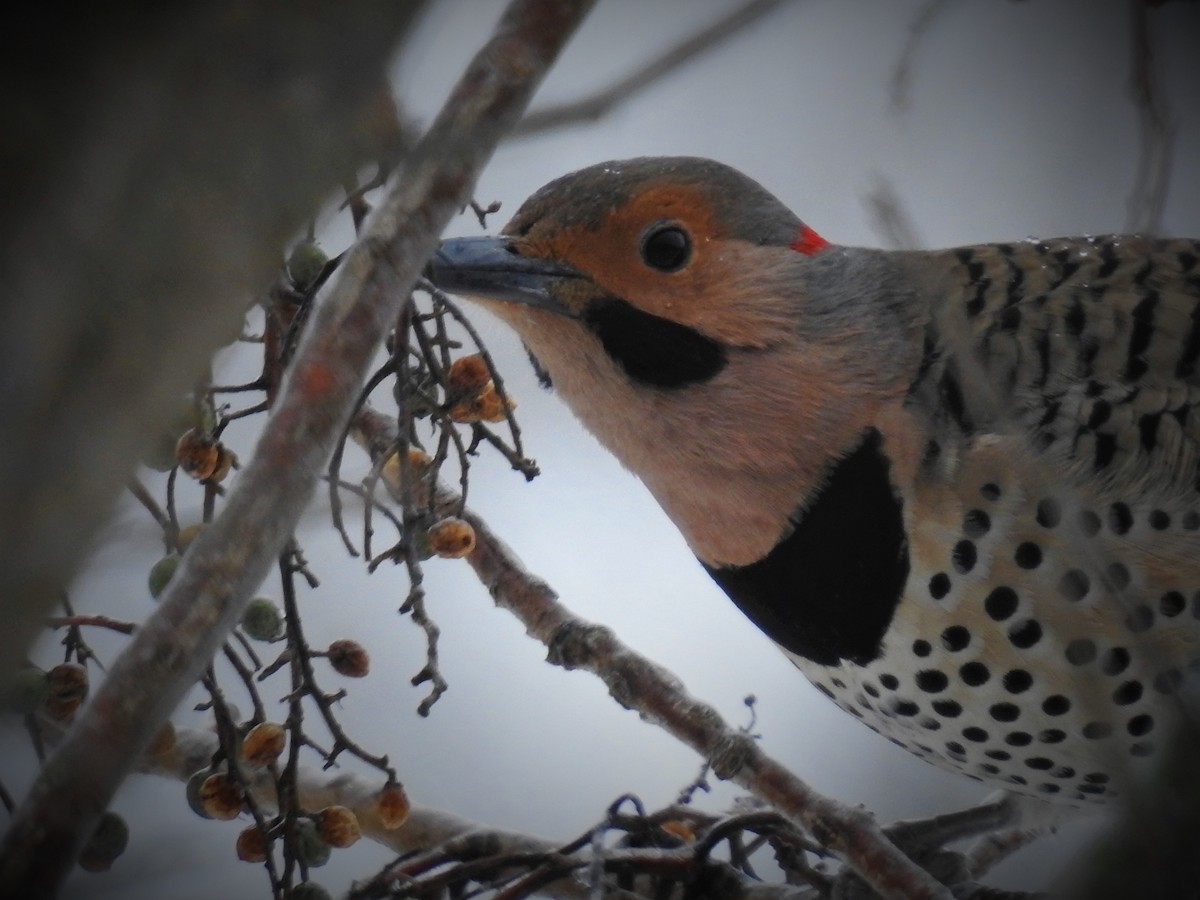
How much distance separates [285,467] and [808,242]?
104cm

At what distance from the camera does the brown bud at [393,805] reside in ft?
4.39

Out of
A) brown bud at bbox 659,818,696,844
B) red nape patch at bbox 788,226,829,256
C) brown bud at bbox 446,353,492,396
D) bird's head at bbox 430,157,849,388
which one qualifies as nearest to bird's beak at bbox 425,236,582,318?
bird's head at bbox 430,157,849,388

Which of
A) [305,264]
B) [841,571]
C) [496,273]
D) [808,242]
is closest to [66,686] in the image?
[305,264]

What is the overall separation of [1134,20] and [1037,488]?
503mm

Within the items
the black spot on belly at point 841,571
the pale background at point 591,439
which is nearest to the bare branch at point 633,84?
the pale background at point 591,439

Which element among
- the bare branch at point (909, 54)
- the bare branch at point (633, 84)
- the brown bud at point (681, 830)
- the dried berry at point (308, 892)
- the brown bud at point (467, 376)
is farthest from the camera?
the brown bud at point (681, 830)

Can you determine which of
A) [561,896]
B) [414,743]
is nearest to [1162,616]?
[561,896]

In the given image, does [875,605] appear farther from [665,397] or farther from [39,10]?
[39,10]

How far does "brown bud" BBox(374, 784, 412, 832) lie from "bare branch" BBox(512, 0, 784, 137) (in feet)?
2.46

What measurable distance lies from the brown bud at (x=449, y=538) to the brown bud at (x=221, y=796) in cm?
31

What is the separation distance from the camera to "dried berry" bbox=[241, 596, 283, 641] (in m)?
1.24

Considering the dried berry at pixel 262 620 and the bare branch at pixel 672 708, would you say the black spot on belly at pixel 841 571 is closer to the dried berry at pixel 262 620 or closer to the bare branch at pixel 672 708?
the bare branch at pixel 672 708

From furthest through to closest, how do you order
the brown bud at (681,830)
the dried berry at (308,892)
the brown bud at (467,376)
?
the brown bud at (681,830) < the brown bud at (467,376) < the dried berry at (308,892)

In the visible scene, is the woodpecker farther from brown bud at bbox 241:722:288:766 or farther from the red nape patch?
brown bud at bbox 241:722:288:766
